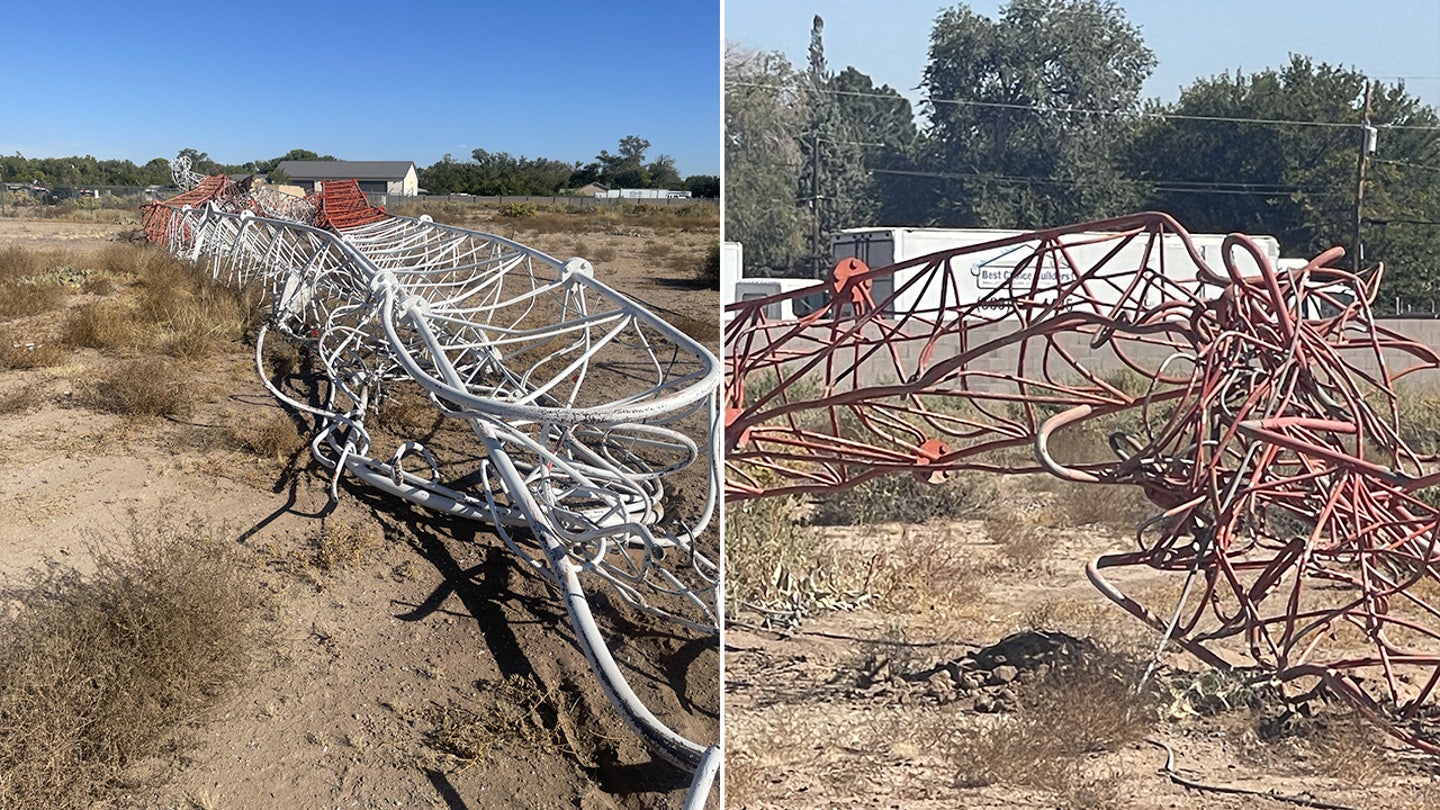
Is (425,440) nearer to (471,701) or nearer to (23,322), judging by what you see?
(471,701)

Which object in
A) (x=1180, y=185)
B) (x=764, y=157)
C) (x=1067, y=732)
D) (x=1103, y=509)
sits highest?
(x=1180, y=185)

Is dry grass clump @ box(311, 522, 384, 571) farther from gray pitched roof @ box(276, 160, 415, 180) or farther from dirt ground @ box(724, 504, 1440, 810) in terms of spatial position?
gray pitched roof @ box(276, 160, 415, 180)

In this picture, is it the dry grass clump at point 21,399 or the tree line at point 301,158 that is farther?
the tree line at point 301,158

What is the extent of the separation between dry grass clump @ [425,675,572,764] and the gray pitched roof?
58.5ft

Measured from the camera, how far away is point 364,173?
64.5ft

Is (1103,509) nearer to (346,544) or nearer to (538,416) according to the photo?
(346,544)

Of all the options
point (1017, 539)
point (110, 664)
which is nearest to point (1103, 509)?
point (1017, 539)

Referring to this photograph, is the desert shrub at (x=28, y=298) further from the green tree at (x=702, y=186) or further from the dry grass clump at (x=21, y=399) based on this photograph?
the green tree at (x=702, y=186)

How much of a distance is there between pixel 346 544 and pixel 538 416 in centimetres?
181

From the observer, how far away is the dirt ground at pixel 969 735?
200 centimetres

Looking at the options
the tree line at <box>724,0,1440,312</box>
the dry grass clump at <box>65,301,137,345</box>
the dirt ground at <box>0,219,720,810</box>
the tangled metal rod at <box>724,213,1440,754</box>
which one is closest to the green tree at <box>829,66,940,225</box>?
the tree line at <box>724,0,1440,312</box>

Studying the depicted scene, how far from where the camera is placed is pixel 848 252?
742 centimetres

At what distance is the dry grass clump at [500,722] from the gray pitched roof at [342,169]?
17.8m

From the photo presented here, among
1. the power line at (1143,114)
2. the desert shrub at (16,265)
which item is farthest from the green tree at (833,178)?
the desert shrub at (16,265)
